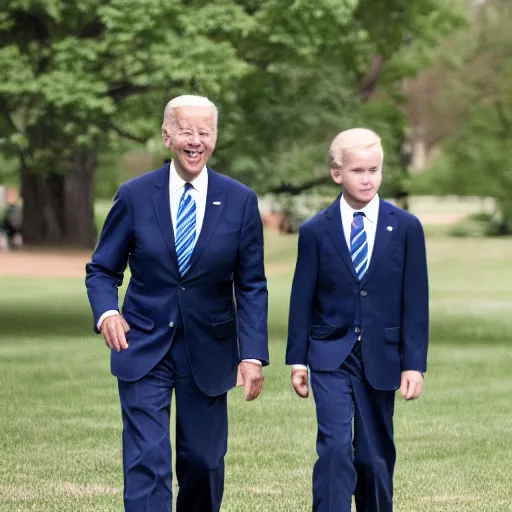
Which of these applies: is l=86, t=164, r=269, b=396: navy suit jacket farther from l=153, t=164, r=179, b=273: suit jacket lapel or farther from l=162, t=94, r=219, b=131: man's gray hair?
l=162, t=94, r=219, b=131: man's gray hair

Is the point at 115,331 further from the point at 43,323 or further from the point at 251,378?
the point at 43,323

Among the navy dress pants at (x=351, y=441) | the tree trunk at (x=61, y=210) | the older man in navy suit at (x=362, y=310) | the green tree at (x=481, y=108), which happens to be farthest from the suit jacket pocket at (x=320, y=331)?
the green tree at (x=481, y=108)

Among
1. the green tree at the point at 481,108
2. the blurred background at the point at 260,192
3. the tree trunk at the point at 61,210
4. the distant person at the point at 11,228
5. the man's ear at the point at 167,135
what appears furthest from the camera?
the green tree at the point at 481,108

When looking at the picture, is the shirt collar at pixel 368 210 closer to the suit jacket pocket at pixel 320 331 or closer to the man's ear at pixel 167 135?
the suit jacket pocket at pixel 320 331

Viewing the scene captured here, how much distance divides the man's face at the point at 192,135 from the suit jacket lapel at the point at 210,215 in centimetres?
12

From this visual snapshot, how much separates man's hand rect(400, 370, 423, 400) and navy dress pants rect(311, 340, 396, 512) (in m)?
0.07

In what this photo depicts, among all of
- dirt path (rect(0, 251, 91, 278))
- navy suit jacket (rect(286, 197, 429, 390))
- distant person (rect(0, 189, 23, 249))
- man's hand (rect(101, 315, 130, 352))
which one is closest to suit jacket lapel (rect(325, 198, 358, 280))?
navy suit jacket (rect(286, 197, 429, 390))

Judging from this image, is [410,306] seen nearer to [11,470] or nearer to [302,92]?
[11,470]

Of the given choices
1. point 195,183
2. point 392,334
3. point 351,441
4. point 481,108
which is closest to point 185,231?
point 195,183

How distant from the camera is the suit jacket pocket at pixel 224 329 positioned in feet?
20.6

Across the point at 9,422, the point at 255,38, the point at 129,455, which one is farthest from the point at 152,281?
the point at 255,38

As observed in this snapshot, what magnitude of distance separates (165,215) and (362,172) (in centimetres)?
81

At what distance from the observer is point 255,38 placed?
24766 millimetres

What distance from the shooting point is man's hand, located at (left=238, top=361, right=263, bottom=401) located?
6160 mm
